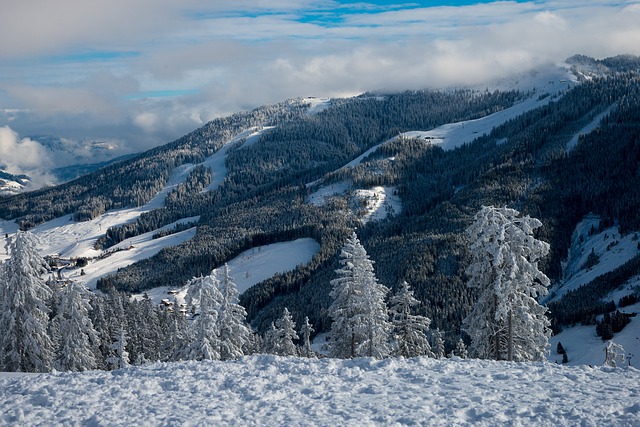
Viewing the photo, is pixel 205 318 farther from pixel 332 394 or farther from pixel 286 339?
pixel 332 394

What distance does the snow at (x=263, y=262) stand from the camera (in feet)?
512

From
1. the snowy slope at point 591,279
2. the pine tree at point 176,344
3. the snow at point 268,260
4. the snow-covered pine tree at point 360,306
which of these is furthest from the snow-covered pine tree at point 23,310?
the snow at point 268,260

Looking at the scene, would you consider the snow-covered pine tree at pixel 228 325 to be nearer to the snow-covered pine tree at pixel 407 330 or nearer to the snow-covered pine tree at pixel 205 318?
the snow-covered pine tree at pixel 205 318

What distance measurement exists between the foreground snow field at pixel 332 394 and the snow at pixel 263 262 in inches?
5130

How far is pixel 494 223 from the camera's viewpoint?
2766 cm

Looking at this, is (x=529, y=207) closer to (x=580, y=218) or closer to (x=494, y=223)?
(x=580, y=218)

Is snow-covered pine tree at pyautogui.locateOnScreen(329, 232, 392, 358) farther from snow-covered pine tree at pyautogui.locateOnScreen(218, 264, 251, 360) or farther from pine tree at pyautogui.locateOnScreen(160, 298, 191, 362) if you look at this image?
pine tree at pyautogui.locateOnScreen(160, 298, 191, 362)

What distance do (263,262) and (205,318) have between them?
133465 mm

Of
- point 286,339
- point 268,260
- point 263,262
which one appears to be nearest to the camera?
point 286,339

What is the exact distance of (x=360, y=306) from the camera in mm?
36906

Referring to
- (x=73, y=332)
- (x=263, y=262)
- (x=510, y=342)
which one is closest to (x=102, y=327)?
(x=73, y=332)

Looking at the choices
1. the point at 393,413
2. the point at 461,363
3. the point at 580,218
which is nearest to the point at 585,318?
the point at 461,363

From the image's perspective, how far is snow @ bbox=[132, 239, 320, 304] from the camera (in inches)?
6142

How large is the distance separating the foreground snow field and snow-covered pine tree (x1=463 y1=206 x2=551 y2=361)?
28.6 feet
